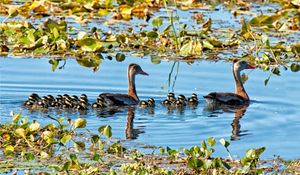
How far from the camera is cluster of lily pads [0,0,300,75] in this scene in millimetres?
16203

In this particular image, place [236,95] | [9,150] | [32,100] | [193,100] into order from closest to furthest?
[9,150], [32,100], [193,100], [236,95]

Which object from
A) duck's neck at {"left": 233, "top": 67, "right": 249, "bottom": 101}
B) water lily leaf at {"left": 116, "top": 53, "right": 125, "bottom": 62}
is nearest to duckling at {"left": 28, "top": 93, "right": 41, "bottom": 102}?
duck's neck at {"left": 233, "top": 67, "right": 249, "bottom": 101}

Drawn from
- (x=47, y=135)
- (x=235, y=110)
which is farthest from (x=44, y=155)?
(x=235, y=110)

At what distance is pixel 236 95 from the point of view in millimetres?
14172

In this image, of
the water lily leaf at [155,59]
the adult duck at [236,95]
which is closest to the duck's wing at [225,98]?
the adult duck at [236,95]

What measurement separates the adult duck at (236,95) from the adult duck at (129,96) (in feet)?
3.02

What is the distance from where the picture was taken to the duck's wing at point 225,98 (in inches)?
543

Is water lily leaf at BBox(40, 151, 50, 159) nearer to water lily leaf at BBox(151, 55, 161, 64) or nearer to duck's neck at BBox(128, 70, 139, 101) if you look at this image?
duck's neck at BBox(128, 70, 139, 101)

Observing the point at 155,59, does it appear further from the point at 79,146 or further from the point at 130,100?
the point at 79,146

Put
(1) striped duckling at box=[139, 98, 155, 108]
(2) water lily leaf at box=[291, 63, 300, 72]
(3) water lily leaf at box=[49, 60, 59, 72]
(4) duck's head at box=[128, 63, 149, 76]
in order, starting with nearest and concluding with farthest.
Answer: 1. (1) striped duckling at box=[139, 98, 155, 108]
2. (4) duck's head at box=[128, 63, 149, 76]
3. (3) water lily leaf at box=[49, 60, 59, 72]
4. (2) water lily leaf at box=[291, 63, 300, 72]

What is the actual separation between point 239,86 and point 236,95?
542 mm

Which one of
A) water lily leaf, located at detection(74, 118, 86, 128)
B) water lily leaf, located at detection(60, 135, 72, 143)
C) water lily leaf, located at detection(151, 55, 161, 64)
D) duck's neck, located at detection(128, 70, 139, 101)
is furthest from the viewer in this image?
water lily leaf, located at detection(151, 55, 161, 64)

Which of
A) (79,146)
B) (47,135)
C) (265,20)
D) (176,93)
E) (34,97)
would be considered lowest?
(176,93)

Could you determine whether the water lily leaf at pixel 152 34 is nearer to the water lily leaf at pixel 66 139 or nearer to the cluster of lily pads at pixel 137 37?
the cluster of lily pads at pixel 137 37
